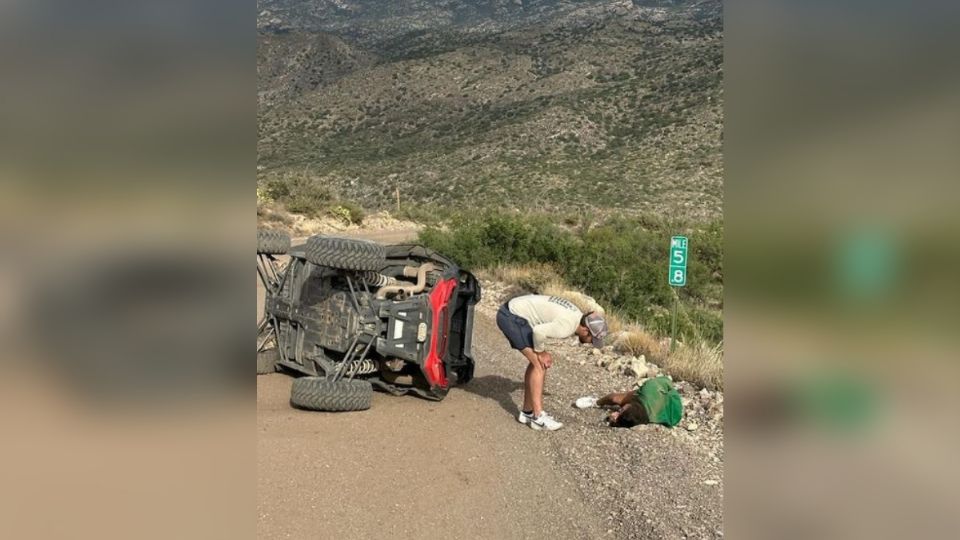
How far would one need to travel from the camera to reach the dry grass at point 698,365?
316 inches

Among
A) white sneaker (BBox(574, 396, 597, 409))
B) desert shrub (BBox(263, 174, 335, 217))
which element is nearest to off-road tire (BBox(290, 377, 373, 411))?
white sneaker (BBox(574, 396, 597, 409))

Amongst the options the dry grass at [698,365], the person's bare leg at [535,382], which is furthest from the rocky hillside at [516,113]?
the person's bare leg at [535,382]

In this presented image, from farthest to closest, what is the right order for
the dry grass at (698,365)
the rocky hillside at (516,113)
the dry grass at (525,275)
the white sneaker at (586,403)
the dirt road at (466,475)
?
the rocky hillside at (516,113), the dry grass at (525,275), the dry grass at (698,365), the white sneaker at (586,403), the dirt road at (466,475)

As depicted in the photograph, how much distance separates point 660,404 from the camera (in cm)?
685

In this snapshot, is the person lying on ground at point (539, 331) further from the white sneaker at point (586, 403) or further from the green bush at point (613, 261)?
the green bush at point (613, 261)

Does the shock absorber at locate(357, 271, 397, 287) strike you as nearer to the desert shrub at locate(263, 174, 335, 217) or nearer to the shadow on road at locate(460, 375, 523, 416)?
the shadow on road at locate(460, 375, 523, 416)

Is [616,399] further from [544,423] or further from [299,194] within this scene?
[299,194]

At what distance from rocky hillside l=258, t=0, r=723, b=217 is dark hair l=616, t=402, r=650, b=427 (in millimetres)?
24037

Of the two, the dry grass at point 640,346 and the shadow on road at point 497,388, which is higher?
the dry grass at point 640,346

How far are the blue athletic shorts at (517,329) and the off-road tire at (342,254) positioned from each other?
4.79ft

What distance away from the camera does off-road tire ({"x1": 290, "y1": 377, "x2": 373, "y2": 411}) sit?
6.26 m

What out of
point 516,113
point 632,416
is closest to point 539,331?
point 632,416
